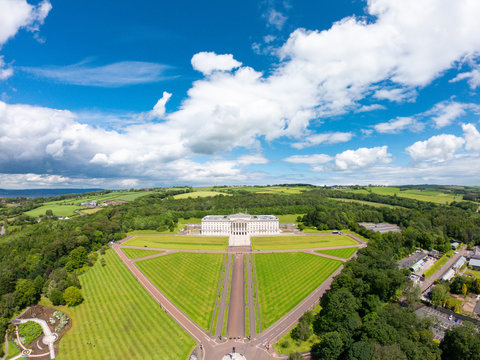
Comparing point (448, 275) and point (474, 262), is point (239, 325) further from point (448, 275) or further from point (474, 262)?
point (474, 262)

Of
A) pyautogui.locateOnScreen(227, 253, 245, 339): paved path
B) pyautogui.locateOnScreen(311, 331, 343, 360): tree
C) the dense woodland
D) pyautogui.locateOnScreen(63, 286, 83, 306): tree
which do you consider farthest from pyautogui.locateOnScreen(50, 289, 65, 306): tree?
pyautogui.locateOnScreen(311, 331, 343, 360): tree

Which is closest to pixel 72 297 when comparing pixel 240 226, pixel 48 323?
pixel 48 323

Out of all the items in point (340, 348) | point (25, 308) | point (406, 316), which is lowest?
point (25, 308)

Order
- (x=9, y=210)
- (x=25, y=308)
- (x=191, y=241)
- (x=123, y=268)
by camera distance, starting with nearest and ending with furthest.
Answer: (x=25, y=308), (x=123, y=268), (x=191, y=241), (x=9, y=210)

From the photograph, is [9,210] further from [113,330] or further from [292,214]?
[292,214]

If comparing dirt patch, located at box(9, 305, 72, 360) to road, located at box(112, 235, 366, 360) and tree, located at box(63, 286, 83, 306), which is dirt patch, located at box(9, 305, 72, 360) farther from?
road, located at box(112, 235, 366, 360)

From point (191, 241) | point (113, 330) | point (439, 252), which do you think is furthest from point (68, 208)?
point (439, 252)

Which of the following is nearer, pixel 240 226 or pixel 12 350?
pixel 12 350
